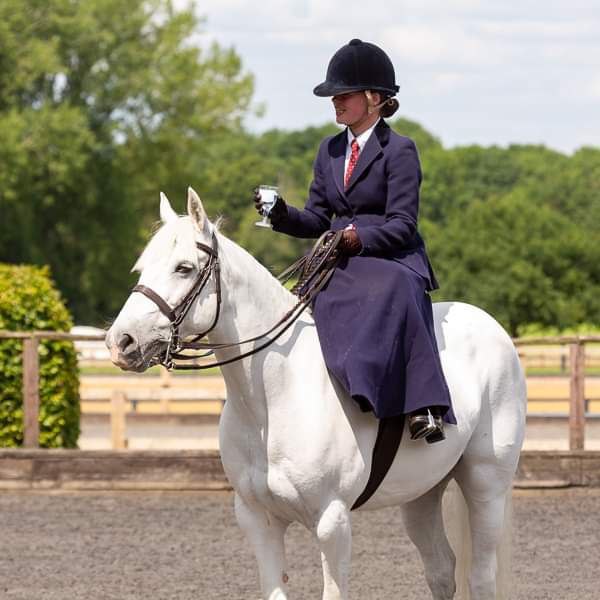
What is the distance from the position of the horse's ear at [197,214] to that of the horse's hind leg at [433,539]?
1.82 metres

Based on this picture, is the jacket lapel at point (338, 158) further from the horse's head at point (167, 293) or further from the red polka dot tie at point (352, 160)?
the horse's head at point (167, 293)

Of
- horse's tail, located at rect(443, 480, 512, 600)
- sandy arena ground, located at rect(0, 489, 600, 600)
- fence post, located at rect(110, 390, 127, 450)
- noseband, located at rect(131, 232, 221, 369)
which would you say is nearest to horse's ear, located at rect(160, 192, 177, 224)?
noseband, located at rect(131, 232, 221, 369)

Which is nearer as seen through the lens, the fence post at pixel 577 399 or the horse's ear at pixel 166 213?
the horse's ear at pixel 166 213

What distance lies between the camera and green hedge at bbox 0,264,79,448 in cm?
1145

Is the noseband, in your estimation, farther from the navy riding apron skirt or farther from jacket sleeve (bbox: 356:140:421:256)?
jacket sleeve (bbox: 356:140:421:256)

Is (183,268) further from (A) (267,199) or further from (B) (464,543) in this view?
(B) (464,543)

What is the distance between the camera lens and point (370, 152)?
5.20 m

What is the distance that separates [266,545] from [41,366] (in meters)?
6.92

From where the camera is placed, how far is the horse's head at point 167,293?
4.46m

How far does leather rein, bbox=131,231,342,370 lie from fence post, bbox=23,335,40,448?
20.6 feet

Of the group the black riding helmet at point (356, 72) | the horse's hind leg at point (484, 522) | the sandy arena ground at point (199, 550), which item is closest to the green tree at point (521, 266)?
the sandy arena ground at point (199, 550)

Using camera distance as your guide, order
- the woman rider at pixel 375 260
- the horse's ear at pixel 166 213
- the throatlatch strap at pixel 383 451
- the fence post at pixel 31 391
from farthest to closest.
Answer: the fence post at pixel 31 391
the throatlatch strap at pixel 383 451
the woman rider at pixel 375 260
the horse's ear at pixel 166 213

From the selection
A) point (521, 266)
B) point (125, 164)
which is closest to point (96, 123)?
point (125, 164)

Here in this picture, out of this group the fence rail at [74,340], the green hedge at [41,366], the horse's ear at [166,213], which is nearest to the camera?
the horse's ear at [166,213]
